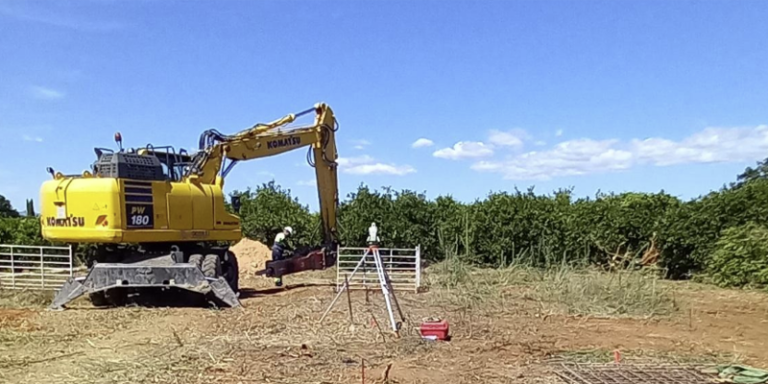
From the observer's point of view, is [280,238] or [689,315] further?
[280,238]

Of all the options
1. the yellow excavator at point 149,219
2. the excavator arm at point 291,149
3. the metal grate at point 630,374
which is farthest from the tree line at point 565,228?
the metal grate at point 630,374

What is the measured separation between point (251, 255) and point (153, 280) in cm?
797

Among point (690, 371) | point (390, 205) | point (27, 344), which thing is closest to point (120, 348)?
point (27, 344)

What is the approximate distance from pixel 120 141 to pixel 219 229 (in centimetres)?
249

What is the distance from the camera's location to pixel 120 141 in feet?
39.5

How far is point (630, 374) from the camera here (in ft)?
21.7

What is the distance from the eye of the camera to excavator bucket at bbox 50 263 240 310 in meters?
11.1

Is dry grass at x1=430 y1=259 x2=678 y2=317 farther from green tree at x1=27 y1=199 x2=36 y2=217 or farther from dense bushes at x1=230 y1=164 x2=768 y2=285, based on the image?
green tree at x1=27 y1=199 x2=36 y2=217

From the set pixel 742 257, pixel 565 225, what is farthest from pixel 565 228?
pixel 742 257

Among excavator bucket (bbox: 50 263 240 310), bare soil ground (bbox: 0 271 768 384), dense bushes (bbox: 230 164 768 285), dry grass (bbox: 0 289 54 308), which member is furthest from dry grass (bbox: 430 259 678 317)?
dry grass (bbox: 0 289 54 308)

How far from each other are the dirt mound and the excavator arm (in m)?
3.36

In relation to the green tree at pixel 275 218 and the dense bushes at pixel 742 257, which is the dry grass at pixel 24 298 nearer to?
the green tree at pixel 275 218

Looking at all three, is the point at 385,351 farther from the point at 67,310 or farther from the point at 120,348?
the point at 67,310

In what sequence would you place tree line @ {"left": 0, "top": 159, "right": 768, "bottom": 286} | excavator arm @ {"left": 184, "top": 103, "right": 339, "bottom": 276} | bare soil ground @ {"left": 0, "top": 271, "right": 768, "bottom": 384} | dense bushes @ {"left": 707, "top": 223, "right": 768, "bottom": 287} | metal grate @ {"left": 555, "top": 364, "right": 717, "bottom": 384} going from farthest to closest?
1. tree line @ {"left": 0, "top": 159, "right": 768, "bottom": 286}
2. dense bushes @ {"left": 707, "top": 223, "right": 768, "bottom": 287}
3. excavator arm @ {"left": 184, "top": 103, "right": 339, "bottom": 276}
4. bare soil ground @ {"left": 0, "top": 271, "right": 768, "bottom": 384}
5. metal grate @ {"left": 555, "top": 364, "right": 717, "bottom": 384}
